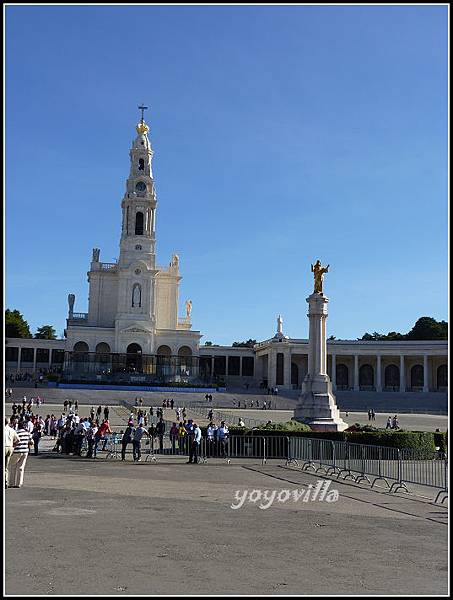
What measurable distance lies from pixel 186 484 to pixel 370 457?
236 inches

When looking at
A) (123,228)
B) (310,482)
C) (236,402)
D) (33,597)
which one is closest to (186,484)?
(310,482)

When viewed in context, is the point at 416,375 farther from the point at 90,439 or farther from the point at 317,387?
the point at 90,439

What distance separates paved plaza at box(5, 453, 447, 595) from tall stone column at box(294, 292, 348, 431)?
758 inches

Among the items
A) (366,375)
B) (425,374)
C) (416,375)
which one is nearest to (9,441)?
(425,374)

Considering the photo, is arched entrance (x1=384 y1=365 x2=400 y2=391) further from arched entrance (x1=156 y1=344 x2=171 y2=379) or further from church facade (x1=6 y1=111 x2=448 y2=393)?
arched entrance (x1=156 y1=344 x2=171 y2=379)

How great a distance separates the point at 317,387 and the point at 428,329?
86.7 metres

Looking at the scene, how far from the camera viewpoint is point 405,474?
72.0 ft

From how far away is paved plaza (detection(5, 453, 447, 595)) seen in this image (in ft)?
28.1

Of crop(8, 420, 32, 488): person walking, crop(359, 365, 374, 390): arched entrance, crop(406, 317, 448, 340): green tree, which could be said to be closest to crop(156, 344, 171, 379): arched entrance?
crop(359, 365, 374, 390): arched entrance

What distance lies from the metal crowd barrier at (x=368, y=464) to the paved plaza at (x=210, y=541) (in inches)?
60.3

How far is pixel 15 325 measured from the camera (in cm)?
10988

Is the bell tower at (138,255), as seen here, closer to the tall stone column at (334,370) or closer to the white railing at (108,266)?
the white railing at (108,266)

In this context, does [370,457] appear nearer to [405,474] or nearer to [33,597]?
[405,474]

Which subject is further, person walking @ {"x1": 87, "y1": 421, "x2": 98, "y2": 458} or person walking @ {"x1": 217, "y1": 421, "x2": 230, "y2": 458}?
person walking @ {"x1": 217, "y1": 421, "x2": 230, "y2": 458}
